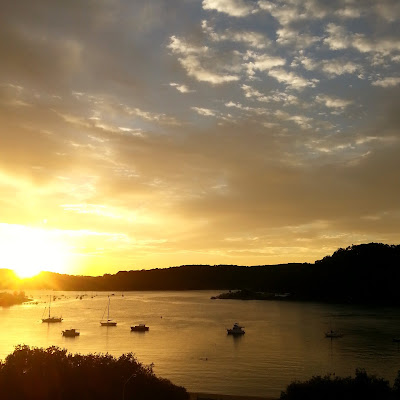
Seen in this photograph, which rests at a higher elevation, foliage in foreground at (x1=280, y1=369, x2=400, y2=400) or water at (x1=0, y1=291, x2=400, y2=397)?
foliage in foreground at (x1=280, y1=369, x2=400, y2=400)

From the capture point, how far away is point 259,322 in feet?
517

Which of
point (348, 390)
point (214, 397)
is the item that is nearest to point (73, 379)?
point (214, 397)

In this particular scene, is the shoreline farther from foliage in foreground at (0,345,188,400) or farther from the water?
Answer: the water

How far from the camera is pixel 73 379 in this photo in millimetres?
41312

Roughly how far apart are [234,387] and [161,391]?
74.7 feet

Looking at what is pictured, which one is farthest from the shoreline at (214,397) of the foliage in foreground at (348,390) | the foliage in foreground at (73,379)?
the foliage in foreground at (348,390)

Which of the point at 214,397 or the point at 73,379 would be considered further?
the point at 214,397

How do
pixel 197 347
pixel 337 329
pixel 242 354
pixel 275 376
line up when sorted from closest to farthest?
pixel 275 376 < pixel 242 354 < pixel 197 347 < pixel 337 329

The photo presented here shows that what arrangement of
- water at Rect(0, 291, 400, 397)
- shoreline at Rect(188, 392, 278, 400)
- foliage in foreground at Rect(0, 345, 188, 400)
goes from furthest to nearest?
water at Rect(0, 291, 400, 397)
shoreline at Rect(188, 392, 278, 400)
foliage in foreground at Rect(0, 345, 188, 400)

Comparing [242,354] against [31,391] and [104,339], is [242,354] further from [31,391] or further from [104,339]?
[31,391]

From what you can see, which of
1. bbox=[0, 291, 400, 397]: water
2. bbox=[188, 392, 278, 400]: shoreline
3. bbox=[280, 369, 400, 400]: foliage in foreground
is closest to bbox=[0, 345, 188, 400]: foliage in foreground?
bbox=[188, 392, 278, 400]: shoreline

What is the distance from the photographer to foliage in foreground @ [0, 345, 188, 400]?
39.9 meters

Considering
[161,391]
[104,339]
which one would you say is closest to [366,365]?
→ [161,391]

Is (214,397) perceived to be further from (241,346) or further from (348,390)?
(241,346)
